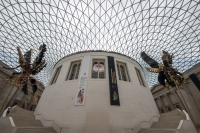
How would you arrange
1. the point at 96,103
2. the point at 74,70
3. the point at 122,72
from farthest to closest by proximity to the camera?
1. the point at 122,72
2. the point at 74,70
3. the point at 96,103

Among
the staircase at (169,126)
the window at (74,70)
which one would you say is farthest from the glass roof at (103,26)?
the staircase at (169,126)

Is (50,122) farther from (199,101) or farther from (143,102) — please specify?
(199,101)

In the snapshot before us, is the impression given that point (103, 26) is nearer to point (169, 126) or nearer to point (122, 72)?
point (122, 72)

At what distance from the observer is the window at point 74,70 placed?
1473 centimetres

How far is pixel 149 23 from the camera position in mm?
21438

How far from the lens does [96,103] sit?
10938 mm

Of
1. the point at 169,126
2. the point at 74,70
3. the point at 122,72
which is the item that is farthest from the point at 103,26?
the point at 169,126

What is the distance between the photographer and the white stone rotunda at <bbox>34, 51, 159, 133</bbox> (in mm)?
9695

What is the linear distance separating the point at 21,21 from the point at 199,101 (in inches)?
1763

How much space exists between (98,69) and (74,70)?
439 cm

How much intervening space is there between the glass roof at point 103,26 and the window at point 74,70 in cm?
Result: 1006

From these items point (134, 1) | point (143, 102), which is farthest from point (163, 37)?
point (143, 102)

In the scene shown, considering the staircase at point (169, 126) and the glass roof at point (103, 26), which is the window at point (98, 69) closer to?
the staircase at point (169, 126)

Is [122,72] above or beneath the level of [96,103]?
above
